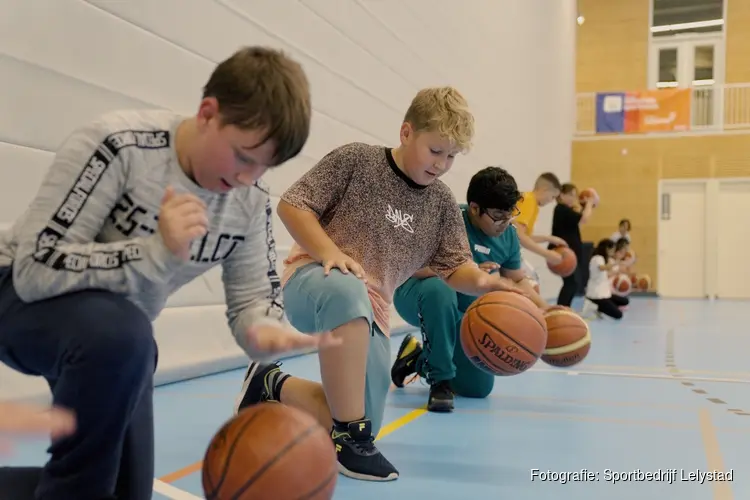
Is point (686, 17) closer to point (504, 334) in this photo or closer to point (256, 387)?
point (504, 334)

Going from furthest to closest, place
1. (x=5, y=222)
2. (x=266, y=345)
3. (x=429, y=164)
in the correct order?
1. (x=5, y=222)
2. (x=429, y=164)
3. (x=266, y=345)

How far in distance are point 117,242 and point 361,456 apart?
3.06 ft

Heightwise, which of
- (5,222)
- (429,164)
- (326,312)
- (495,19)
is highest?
(495,19)

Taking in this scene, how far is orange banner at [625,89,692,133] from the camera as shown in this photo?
13812mm

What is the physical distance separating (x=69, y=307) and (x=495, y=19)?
8309 mm

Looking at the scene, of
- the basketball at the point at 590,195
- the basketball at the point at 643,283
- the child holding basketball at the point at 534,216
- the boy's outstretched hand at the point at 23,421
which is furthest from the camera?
the basketball at the point at 643,283

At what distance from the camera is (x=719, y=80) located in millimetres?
14914

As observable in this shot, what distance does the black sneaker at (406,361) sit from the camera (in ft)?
11.0

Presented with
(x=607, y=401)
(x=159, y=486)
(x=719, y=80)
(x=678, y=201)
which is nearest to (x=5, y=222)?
(x=159, y=486)

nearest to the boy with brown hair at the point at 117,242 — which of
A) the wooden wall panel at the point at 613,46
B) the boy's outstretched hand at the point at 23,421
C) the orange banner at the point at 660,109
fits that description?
the boy's outstretched hand at the point at 23,421

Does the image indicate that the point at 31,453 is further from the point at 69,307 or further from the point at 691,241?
the point at 691,241

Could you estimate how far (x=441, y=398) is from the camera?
288 centimetres

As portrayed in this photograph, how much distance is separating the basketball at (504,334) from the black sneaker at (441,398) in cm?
37

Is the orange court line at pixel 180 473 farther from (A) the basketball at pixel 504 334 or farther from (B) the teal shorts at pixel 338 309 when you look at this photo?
(A) the basketball at pixel 504 334
